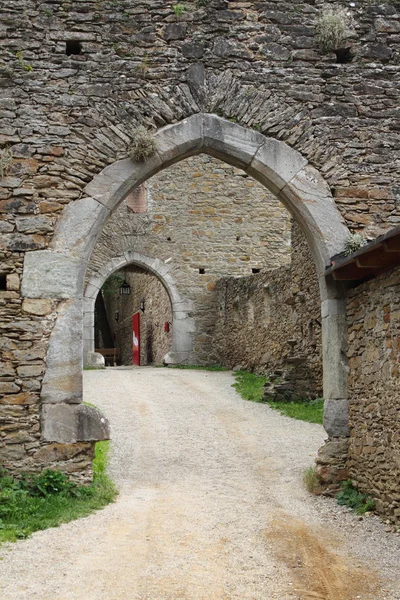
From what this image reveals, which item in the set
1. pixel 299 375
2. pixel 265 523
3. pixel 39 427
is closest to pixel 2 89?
pixel 39 427

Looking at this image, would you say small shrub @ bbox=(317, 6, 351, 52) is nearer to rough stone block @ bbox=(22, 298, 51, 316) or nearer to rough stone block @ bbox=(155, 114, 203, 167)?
rough stone block @ bbox=(155, 114, 203, 167)

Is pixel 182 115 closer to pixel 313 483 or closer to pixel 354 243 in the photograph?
pixel 354 243

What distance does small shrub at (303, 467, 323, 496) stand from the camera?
655 centimetres

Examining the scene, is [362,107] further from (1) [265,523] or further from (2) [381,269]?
(1) [265,523]

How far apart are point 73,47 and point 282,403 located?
6.60m

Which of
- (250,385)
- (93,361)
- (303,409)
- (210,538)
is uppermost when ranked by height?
(93,361)

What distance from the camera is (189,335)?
16.7m

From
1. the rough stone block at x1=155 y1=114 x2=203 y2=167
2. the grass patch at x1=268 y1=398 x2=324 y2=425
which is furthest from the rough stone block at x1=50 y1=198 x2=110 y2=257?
the grass patch at x1=268 y1=398 x2=324 y2=425

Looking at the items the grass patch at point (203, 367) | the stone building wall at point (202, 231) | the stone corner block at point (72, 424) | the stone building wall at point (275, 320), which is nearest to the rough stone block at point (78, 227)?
the stone corner block at point (72, 424)

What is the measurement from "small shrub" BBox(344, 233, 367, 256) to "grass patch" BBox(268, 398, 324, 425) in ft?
12.8

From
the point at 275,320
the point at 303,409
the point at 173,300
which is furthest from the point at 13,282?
the point at 173,300

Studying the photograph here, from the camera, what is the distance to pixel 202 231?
16953mm

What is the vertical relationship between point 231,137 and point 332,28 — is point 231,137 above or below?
below

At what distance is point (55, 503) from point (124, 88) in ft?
12.3
